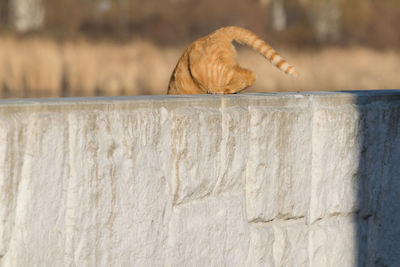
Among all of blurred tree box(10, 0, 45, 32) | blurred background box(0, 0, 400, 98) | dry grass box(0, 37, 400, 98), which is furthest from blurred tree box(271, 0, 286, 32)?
dry grass box(0, 37, 400, 98)

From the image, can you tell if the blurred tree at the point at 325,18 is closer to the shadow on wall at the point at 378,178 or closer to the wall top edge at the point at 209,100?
the shadow on wall at the point at 378,178

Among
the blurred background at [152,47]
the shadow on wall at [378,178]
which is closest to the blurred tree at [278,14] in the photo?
the blurred background at [152,47]

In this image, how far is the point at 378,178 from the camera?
427 cm

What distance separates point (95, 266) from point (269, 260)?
97cm

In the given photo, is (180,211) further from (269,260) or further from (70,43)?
(70,43)

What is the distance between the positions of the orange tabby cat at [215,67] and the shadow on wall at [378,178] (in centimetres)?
67

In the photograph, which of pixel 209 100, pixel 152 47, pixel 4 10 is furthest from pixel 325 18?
pixel 209 100

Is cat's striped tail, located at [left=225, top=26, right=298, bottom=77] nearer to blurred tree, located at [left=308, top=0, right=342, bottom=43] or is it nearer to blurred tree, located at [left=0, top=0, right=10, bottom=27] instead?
blurred tree, located at [left=0, top=0, right=10, bottom=27]

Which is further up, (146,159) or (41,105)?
(41,105)

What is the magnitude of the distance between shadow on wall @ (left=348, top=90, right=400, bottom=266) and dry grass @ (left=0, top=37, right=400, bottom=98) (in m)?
4.58

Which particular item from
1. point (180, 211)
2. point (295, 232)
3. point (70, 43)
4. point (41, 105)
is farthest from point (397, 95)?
point (70, 43)

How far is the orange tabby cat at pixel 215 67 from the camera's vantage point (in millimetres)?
4637

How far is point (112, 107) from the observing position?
10.4ft

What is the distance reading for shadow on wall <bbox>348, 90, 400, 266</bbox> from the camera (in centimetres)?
420
